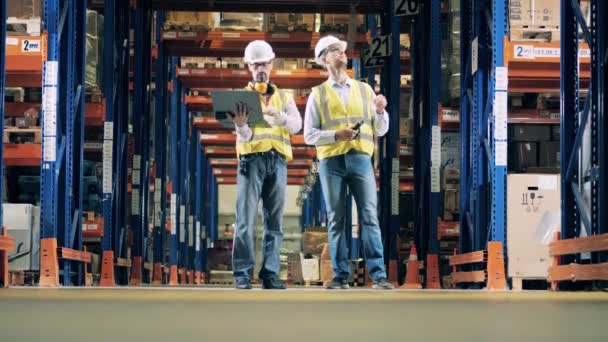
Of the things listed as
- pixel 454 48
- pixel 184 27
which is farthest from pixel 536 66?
pixel 184 27

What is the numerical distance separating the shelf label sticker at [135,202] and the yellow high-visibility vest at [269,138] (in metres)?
6.62

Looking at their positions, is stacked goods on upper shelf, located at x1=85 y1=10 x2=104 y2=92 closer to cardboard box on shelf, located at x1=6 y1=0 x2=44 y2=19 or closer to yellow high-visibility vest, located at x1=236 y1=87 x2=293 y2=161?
cardboard box on shelf, located at x1=6 y1=0 x2=44 y2=19

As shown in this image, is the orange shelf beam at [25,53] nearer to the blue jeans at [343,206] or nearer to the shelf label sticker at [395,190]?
the blue jeans at [343,206]

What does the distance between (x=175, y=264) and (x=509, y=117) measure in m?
8.53

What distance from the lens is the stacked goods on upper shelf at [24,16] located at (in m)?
11.2

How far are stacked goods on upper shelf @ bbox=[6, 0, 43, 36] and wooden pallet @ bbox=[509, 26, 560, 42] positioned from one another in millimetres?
4996

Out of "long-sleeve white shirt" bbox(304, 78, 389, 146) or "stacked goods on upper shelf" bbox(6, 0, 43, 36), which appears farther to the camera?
"stacked goods on upper shelf" bbox(6, 0, 43, 36)

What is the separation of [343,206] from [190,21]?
904 centimetres

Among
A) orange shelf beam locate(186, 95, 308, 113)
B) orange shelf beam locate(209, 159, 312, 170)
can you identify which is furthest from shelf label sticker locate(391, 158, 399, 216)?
orange shelf beam locate(209, 159, 312, 170)

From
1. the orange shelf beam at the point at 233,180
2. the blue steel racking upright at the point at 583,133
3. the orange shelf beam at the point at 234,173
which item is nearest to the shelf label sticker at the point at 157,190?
the blue steel racking upright at the point at 583,133

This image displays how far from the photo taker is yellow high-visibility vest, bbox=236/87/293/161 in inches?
316

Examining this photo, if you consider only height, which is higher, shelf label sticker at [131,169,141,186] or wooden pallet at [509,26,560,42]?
wooden pallet at [509,26,560,42]

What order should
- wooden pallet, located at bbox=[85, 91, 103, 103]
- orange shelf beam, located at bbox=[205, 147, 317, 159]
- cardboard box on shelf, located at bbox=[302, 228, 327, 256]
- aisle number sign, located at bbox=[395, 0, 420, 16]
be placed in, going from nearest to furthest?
aisle number sign, located at bbox=[395, 0, 420, 16] < wooden pallet, located at bbox=[85, 91, 103, 103] < cardboard box on shelf, located at bbox=[302, 228, 327, 256] < orange shelf beam, located at bbox=[205, 147, 317, 159]

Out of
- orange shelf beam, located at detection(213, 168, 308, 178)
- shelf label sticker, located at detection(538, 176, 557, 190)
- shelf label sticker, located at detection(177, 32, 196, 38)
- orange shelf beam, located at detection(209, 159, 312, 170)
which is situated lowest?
shelf label sticker, located at detection(538, 176, 557, 190)
